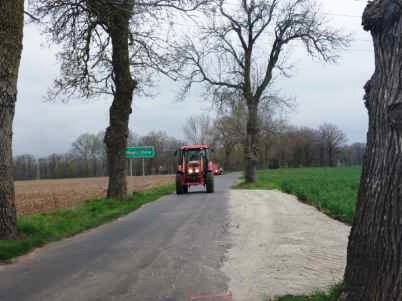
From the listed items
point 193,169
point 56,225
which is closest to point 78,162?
point 193,169

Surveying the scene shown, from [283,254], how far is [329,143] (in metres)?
121

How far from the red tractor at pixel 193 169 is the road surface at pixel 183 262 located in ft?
48.5

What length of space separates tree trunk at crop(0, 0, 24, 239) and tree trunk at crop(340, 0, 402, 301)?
319 inches

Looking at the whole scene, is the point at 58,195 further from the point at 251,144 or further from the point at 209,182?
the point at 209,182

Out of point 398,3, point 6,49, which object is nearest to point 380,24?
point 398,3

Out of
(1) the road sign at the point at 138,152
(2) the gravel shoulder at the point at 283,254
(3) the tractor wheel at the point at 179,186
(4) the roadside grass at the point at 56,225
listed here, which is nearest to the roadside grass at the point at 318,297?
(2) the gravel shoulder at the point at 283,254

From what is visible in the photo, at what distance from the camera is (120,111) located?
23.0 meters

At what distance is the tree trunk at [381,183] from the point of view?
191 inches

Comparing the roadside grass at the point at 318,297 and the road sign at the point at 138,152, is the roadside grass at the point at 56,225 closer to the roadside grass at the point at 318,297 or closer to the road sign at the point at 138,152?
the roadside grass at the point at 318,297

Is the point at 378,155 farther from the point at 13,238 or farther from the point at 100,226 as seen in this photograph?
the point at 100,226

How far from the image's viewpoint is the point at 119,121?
23.0 metres

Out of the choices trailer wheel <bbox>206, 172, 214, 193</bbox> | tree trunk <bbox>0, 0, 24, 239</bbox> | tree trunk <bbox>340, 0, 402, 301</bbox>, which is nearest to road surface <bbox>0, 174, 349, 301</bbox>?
tree trunk <bbox>0, 0, 24, 239</bbox>

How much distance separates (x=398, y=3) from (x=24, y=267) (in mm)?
7130

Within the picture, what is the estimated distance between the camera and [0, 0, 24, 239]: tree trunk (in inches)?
453
